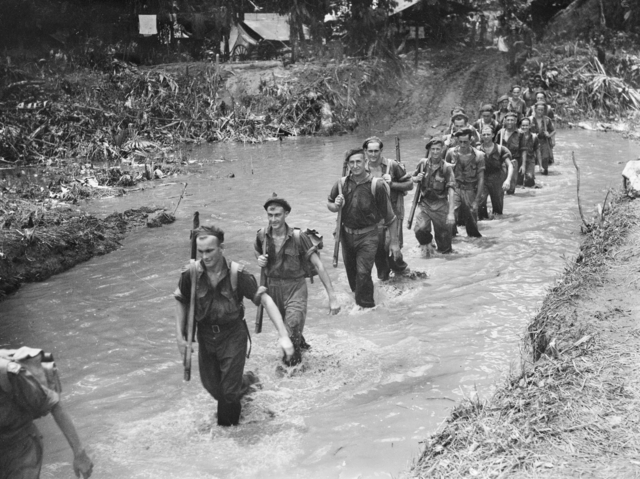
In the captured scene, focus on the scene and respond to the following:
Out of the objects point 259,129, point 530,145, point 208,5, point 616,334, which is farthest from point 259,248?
point 208,5

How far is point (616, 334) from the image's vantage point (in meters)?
5.69

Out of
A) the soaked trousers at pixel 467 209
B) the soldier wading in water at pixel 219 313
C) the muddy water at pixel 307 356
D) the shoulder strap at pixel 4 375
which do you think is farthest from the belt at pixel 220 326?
the soaked trousers at pixel 467 209

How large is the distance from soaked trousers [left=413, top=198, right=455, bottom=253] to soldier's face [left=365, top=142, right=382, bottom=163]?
1.49 metres

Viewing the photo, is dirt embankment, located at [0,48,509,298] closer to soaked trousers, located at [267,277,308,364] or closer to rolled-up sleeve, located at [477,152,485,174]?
rolled-up sleeve, located at [477,152,485,174]

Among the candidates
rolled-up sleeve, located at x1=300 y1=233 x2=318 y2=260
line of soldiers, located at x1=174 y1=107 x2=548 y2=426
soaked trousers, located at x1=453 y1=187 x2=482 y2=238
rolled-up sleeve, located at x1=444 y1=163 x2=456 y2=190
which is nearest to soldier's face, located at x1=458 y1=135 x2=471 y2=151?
line of soldiers, located at x1=174 y1=107 x2=548 y2=426

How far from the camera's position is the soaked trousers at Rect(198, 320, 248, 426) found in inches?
228

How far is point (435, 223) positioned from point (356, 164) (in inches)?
104

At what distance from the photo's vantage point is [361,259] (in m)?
8.34

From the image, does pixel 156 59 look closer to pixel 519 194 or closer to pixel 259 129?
pixel 259 129

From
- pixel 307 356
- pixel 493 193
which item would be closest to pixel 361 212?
pixel 307 356

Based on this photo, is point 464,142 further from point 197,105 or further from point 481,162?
point 197,105

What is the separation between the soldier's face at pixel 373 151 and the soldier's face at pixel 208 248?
151 inches

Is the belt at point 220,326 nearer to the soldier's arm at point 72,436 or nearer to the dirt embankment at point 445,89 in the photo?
the soldier's arm at point 72,436

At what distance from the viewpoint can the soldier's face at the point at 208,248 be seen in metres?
5.56
